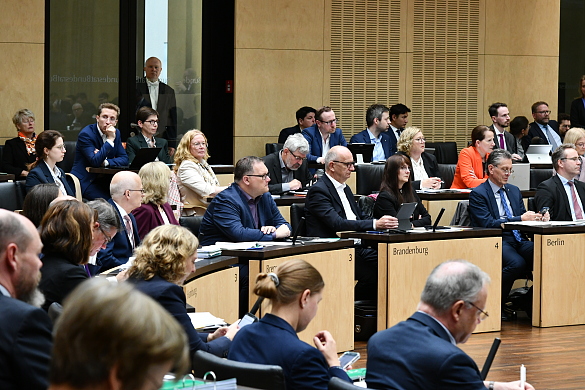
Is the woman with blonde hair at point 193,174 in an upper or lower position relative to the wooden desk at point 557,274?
upper

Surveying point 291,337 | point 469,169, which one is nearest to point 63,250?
point 291,337

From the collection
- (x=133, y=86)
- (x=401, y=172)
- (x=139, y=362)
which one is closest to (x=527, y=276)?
(x=401, y=172)

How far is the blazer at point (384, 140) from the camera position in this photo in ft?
36.4

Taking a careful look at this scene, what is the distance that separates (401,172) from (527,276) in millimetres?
1532

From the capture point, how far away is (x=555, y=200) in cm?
804

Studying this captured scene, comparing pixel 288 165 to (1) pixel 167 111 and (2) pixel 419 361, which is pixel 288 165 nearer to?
(1) pixel 167 111

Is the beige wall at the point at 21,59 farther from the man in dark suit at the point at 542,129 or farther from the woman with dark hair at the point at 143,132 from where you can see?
the man in dark suit at the point at 542,129

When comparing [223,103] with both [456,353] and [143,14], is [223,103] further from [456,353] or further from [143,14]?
[456,353]

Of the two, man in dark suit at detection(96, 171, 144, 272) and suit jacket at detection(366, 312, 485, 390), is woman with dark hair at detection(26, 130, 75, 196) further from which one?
suit jacket at detection(366, 312, 485, 390)

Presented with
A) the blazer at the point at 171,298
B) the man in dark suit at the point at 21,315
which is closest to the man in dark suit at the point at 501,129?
the blazer at the point at 171,298

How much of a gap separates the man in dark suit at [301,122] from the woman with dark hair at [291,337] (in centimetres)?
799

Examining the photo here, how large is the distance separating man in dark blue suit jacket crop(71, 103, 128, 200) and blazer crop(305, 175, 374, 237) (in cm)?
250

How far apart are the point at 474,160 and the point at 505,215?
1677mm

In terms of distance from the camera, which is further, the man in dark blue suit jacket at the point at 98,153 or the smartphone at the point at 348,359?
the man in dark blue suit jacket at the point at 98,153
